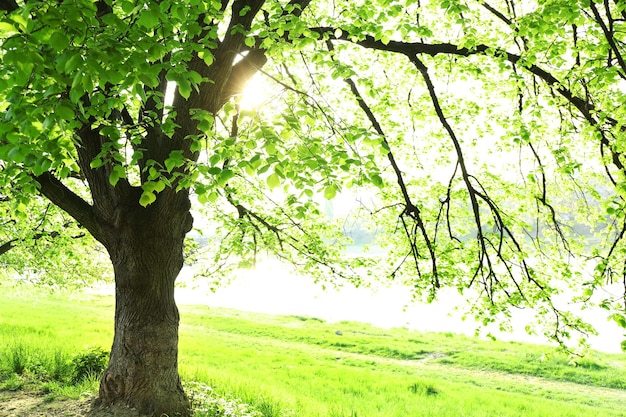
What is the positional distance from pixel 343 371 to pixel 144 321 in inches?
337

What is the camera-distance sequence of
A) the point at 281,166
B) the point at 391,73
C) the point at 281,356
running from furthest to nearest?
1. the point at 281,356
2. the point at 391,73
3. the point at 281,166

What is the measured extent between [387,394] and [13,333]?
1121 cm

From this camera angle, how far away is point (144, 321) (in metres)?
6.63

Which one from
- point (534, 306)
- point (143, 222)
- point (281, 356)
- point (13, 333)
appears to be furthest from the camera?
point (281, 356)

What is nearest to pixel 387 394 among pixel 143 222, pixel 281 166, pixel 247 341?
pixel 143 222

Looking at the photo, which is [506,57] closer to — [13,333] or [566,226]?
[566,226]

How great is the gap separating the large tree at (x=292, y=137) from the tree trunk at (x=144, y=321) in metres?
0.03

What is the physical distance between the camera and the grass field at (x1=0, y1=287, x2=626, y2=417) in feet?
27.4

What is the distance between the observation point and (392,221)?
10.6 metres

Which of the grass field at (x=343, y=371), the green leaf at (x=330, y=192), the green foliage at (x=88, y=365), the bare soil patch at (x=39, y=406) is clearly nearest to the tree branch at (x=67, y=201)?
the bare soil patch at (x=39, y=406)

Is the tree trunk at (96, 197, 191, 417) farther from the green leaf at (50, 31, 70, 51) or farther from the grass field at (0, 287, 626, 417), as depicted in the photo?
the green leaf at (50, 31, 70, 51)

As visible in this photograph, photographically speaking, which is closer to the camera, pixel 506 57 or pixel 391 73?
pixel 506 57

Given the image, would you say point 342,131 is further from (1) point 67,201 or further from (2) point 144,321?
(1) point 67,201

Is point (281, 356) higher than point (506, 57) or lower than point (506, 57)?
lower
